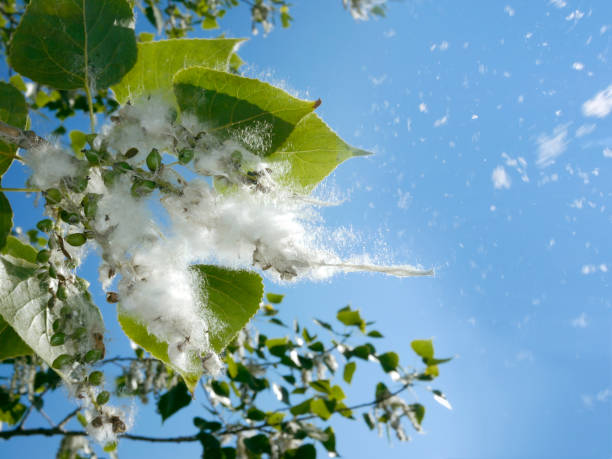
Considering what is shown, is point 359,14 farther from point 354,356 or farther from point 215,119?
point 215,119

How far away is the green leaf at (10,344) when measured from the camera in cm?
85

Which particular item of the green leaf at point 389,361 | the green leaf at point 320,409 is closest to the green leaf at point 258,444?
the green leaf at point 320,409

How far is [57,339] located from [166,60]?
498mm

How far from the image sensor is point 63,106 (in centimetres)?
336

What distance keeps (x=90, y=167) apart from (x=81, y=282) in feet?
0.83

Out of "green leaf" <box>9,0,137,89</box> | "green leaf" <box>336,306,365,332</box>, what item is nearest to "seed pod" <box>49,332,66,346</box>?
"green leaf" <box>9,0,137,89</box>

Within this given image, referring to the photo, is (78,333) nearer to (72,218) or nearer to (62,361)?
(62,361)

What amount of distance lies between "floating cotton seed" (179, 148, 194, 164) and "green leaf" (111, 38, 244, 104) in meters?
0.16

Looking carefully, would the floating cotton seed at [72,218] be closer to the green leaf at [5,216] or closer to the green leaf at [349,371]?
the green leaf at [5,216]

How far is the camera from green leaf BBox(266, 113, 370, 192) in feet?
2.33

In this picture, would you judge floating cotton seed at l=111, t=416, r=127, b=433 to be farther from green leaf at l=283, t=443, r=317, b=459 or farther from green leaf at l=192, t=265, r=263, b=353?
green leaf at l=283, t=443, r=317, b=459

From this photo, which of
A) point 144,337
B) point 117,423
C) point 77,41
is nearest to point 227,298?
point 144,337

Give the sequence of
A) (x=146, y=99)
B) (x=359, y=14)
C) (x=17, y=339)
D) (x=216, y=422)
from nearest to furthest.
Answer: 1. (x=146, y=99)
2. (x=17, y=339)
3. (x=216, y=422)
4. (x=359, y=14)

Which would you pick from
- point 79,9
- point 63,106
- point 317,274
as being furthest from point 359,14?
point 317,274
